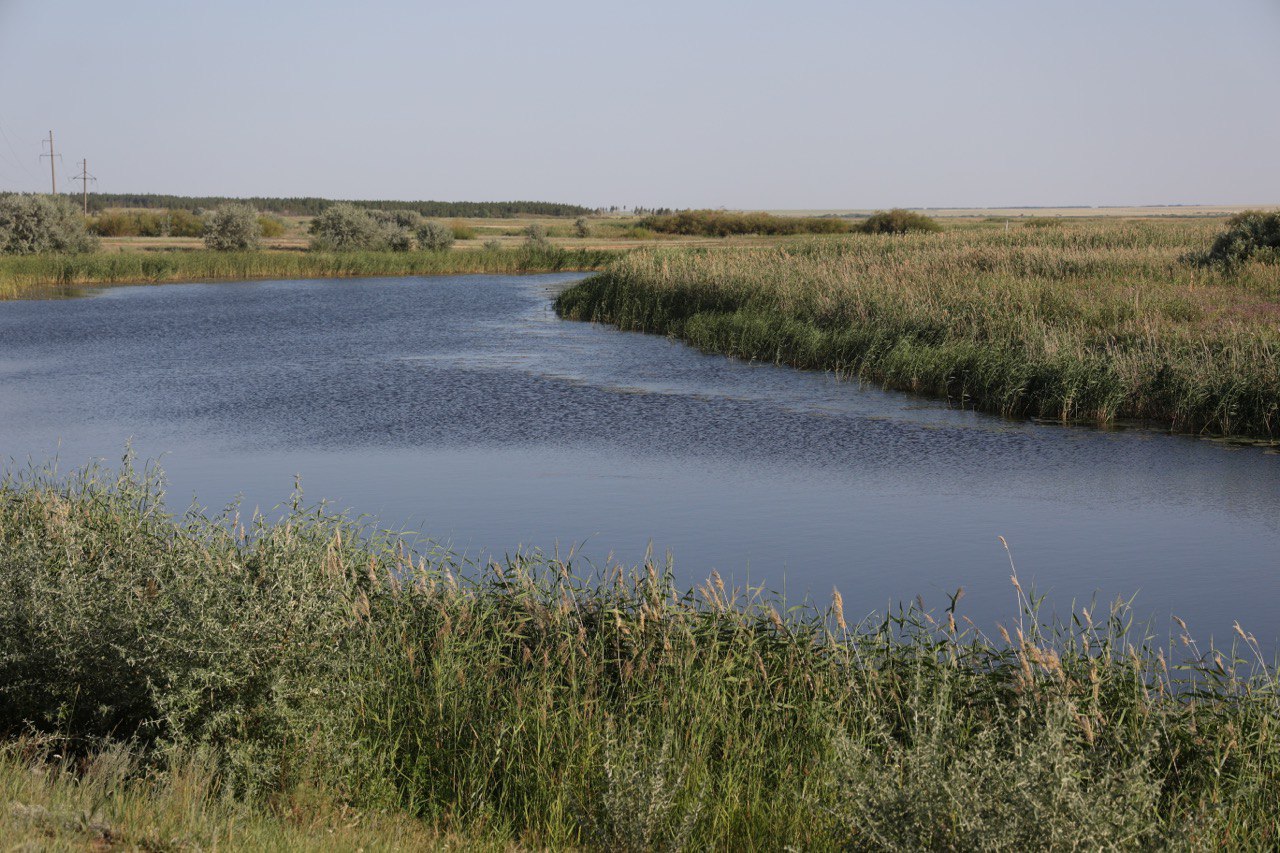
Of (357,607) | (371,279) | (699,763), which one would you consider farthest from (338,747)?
(371,279)

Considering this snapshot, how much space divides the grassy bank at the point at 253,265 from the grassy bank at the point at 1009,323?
75.3 ft

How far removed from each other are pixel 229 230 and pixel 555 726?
200ft

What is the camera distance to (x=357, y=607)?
20.9 feet

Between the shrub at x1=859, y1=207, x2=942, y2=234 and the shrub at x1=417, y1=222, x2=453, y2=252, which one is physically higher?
the shrub at x1=859, y1=207, x2=942, y2=234

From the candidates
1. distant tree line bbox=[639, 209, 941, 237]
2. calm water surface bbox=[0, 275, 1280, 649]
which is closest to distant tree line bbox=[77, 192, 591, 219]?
distant tree line bbox=[639, 209, 941, 237]

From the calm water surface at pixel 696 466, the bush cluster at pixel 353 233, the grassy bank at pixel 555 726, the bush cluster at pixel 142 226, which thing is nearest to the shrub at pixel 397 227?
the bush cluster at pixel 353 233

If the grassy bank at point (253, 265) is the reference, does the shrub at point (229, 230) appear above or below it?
above

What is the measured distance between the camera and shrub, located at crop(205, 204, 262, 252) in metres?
60.9

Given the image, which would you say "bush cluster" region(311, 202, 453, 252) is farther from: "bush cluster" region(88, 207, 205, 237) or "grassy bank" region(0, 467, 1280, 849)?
"grassy bank" region(0, 467, 1280, 849)

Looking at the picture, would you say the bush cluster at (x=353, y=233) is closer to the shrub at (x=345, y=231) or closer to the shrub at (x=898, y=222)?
the shrub at (x=345, y=231)

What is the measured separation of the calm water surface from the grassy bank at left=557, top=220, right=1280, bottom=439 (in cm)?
102

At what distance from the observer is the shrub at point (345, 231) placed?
62625mm

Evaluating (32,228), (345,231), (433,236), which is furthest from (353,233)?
(32,228)

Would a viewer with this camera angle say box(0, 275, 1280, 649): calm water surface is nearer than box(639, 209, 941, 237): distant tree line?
Yes
